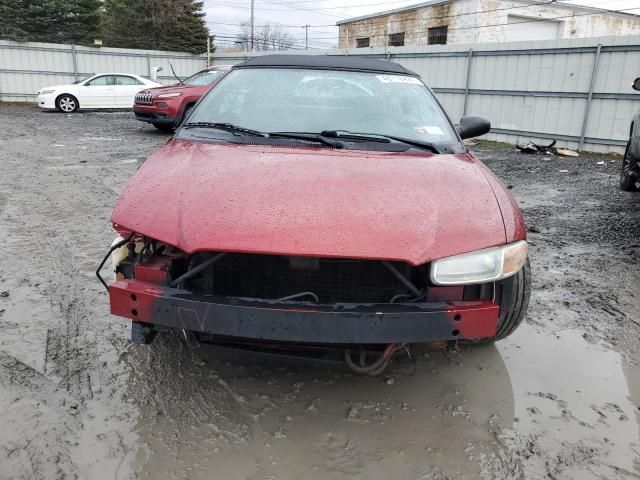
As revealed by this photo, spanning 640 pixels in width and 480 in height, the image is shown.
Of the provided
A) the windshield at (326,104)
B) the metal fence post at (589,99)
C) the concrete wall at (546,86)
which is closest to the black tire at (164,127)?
the concrete wall at (546,86)

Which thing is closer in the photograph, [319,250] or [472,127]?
[319,250]

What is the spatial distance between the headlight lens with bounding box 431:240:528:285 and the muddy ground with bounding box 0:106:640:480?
26.2 inches


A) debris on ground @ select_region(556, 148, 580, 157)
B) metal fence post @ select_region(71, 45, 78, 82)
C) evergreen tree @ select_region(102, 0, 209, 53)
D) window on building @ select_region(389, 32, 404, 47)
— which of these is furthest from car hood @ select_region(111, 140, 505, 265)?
evergreen tree @ select_region(102, 0, 209, 53)

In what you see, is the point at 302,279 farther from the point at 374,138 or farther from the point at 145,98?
the point at 145,98

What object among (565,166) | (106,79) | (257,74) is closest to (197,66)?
(106,79)

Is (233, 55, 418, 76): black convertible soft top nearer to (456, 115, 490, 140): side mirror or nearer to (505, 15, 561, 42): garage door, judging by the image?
(456, 115, 490, 140): side mirror

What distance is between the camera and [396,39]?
26266 mm

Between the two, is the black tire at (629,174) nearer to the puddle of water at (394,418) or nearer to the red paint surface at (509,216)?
the puddle of water at (394,418)

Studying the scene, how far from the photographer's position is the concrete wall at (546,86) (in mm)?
10242

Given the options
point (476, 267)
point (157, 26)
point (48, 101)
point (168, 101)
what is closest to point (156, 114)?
point (168, 101)

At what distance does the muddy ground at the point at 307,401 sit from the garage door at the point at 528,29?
2277 centimetres

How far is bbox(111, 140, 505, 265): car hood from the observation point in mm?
1906

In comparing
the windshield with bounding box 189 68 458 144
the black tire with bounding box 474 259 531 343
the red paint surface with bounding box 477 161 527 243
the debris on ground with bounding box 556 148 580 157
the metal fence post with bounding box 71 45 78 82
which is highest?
the metal fence post with bounding box 71 45 78 82

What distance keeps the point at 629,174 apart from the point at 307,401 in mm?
5899
